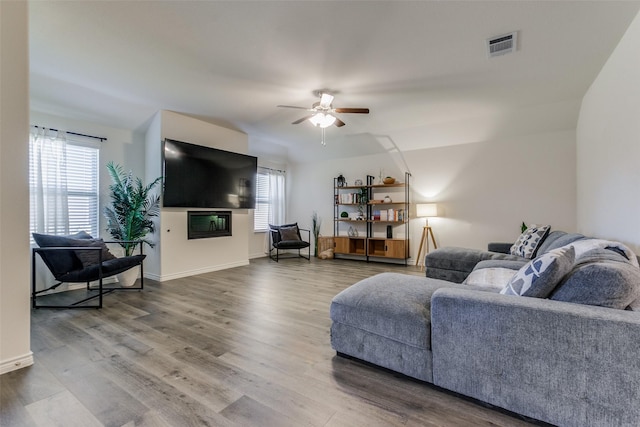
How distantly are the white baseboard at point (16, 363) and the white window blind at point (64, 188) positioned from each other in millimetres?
2314

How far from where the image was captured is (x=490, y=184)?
495 centimetres

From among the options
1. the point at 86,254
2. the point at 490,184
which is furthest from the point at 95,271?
the point at 490,184

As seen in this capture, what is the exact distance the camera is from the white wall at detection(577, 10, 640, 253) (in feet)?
7.13

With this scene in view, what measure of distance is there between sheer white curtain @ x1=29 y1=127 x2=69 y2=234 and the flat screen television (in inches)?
47.1

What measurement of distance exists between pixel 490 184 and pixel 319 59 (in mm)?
3923

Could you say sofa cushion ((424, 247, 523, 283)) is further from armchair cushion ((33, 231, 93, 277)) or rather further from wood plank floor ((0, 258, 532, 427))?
armchair cushion ((33, 231, 93, 277))

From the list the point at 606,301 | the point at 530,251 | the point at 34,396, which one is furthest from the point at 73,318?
the point at 530,251

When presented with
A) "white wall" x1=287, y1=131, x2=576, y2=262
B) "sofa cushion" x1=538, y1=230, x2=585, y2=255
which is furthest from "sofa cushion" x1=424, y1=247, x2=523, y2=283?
"white wall" x1=287, y1=131, x2=576, y2=262

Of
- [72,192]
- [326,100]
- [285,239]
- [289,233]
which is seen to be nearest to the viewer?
[326,100]

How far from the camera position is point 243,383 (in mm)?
1717

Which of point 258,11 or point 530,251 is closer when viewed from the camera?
point 258,11

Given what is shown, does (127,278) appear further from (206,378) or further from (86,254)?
(206,378)

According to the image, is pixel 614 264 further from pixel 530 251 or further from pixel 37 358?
pixel 37 358

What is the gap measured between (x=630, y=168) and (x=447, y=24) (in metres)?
1.92
